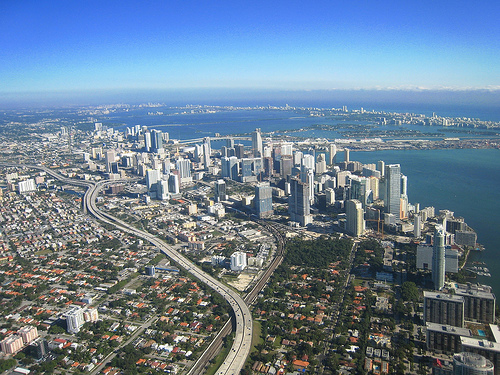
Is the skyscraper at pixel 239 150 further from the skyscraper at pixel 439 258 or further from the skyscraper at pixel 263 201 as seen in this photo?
the skyscraper at pixel 439 258

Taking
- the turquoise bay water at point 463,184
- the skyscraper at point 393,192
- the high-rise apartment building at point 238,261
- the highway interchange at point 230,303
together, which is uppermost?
the skyscraper at point 393,192

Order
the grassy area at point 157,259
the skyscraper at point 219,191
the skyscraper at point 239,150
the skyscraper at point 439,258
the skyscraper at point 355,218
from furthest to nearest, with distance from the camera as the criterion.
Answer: the skyscraper at point 239,150 < the skyscraper at point 219,191 < the skyscraper at point 355,218 < the grassy area at point 157,259 < the skyscraper at point 439,258

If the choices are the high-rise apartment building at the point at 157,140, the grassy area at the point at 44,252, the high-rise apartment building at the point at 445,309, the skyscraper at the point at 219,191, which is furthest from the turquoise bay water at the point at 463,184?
the high-rise apartment building at the point at 157,140

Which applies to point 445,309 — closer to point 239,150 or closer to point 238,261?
point 238,261

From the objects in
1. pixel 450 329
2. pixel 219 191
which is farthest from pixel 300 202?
pixel 450 329

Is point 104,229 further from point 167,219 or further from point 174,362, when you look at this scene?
point 174,362

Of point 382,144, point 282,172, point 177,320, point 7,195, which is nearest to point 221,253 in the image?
point 177,320
